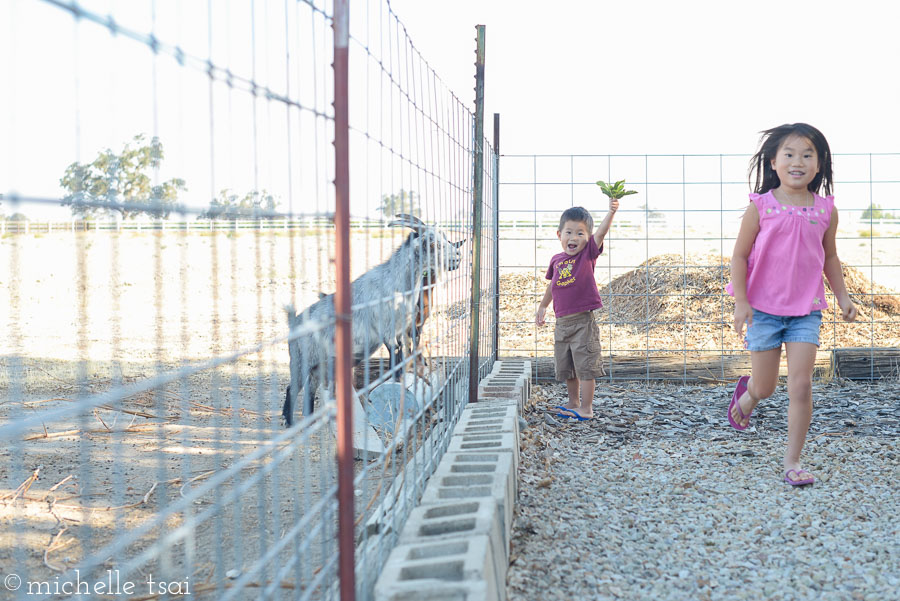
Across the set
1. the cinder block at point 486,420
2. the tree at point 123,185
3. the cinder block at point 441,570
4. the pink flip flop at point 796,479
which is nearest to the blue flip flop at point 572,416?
the cinder block at point 486,420

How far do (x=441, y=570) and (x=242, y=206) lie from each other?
1.06 meters

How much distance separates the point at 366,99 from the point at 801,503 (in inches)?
94.7

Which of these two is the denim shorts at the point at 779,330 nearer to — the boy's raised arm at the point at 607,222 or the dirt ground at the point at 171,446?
the boy's raised arm at the point at 607,222

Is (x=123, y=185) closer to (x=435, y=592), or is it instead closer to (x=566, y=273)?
(x=435, y=592)

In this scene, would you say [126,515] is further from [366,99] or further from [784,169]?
[784,169]

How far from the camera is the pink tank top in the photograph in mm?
3504

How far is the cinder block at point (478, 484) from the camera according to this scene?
2.52m

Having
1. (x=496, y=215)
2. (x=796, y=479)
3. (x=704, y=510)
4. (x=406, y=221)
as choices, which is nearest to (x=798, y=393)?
(x=796, y=479)

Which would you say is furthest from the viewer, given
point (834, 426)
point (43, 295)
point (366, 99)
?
point (43, 295)

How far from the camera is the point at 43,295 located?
9.88 metres

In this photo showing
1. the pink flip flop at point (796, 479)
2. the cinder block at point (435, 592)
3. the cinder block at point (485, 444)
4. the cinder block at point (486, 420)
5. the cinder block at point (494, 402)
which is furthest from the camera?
the cinder block at point (494, 402)

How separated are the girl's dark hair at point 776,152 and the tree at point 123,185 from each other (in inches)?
125

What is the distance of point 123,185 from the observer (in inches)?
42.4

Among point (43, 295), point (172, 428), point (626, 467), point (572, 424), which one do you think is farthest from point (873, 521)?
point (43, 295)
